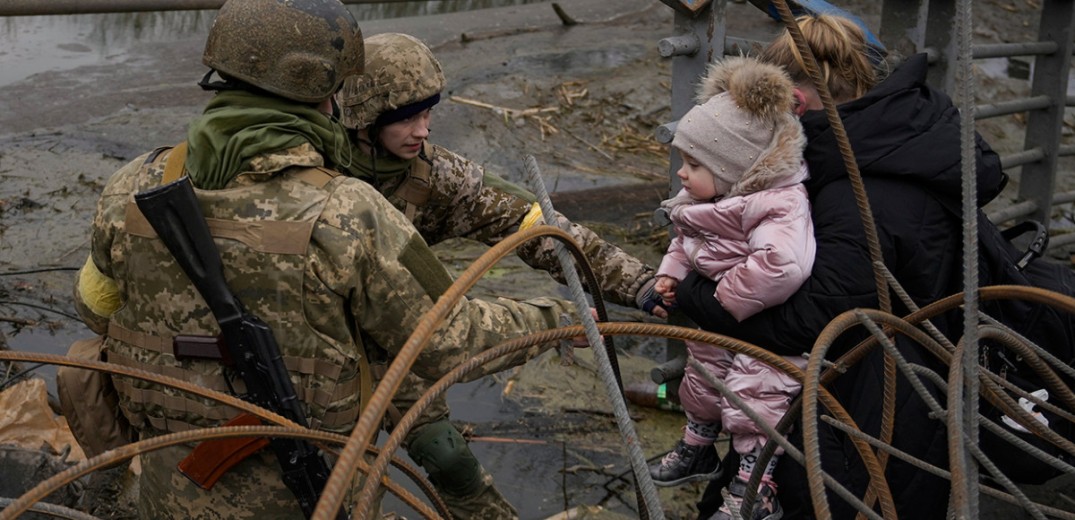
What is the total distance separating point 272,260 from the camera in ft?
7.93

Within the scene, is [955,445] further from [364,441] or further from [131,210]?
[131,210]

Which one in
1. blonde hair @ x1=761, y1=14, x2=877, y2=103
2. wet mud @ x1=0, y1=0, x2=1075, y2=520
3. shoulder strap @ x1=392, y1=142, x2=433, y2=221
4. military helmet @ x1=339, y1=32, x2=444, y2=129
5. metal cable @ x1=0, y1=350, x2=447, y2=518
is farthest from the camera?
wet mud @ x1=0, y1=0, x2=1075, y2=520

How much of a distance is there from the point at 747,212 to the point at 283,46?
1.23 metres

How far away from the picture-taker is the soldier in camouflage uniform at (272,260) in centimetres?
243

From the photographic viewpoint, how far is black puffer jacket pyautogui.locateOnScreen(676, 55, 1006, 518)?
281 centimetres

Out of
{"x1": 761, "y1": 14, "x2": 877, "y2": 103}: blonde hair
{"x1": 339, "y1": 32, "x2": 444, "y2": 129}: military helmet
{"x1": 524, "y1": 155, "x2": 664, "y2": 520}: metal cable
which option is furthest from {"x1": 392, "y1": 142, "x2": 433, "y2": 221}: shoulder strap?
{"x1": 524, "y1": 155, "x2": 664, "y2": 520}: metal cable

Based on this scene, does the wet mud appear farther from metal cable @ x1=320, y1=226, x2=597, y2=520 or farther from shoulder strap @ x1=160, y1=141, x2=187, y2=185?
metal cable @ x1=320, y1=226, x2=597, y2=520

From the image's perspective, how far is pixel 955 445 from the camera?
64.3 inches

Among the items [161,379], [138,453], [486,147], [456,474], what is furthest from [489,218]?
[486,147]

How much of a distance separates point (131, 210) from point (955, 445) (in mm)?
1760

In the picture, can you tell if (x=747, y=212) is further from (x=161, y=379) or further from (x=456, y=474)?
(x=161, y=379)

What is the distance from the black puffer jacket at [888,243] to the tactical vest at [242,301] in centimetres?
113

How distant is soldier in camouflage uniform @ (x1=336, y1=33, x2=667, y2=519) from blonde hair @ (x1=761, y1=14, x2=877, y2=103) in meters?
0.78

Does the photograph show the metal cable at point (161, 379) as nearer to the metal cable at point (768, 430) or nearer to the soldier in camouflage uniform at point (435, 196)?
the metal cable at point (768, 430)
